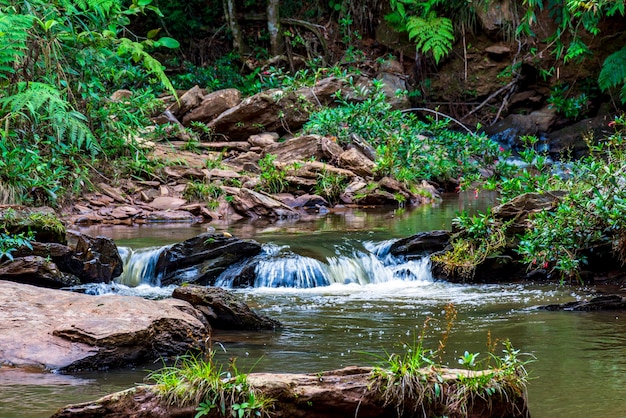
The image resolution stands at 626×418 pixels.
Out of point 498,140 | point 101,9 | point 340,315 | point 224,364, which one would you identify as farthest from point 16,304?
point 498,140

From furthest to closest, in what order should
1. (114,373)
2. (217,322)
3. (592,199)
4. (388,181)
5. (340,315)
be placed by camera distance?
1. (388,181)
2. (592,199)
3. (340,315)
4. (217,322)
5. (114,373)

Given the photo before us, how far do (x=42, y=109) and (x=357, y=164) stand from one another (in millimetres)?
5643

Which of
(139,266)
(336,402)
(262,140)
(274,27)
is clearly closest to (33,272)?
(139,266)

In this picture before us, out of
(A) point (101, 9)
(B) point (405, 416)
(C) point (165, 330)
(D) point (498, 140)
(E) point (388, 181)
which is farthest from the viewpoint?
(D) point (498, 140)

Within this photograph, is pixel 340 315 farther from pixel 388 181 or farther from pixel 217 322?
pixel 388 181

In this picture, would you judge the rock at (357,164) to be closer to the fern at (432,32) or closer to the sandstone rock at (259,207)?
the sandstone rock at (259,207)

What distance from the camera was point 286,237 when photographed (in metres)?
9.86

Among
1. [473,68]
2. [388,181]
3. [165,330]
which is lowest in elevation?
[165,330]

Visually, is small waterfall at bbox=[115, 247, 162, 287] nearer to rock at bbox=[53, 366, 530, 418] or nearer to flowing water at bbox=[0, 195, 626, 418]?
flowing water at bbox=[0, 195, 626, 418]

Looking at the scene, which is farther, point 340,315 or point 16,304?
point 340,315

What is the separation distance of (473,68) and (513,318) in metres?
15.6

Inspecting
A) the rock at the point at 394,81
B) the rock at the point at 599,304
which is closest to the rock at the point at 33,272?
the rock at the point at 599,304

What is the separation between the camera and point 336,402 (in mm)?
3455

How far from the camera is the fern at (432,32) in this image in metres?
19.2
